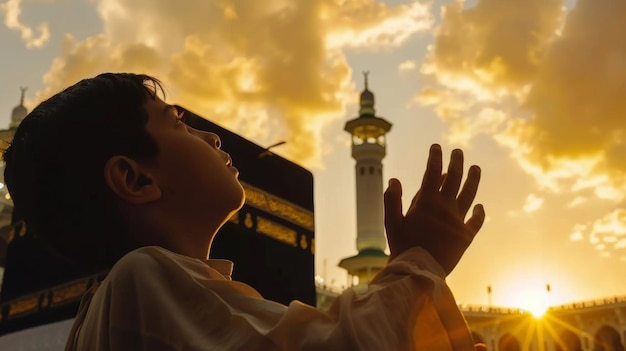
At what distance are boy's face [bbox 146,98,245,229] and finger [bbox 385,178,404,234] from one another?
0.84 feet

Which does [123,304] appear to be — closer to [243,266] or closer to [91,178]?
[91,178]

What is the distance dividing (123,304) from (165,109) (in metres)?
0.37

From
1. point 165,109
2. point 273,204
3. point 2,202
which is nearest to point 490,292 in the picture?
point 2,202

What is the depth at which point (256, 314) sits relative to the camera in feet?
2.74

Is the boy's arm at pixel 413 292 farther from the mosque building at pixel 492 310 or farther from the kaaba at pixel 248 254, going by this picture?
the mosque building at pixel 492 310

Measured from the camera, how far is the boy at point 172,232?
0.81 meters

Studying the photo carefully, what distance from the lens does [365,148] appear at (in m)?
23.6

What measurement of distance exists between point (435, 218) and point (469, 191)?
67mm

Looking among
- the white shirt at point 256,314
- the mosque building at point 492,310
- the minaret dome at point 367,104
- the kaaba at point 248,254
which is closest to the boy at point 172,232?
the white shirt at point 256,314

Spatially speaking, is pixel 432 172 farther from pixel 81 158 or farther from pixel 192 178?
pixel 81 158

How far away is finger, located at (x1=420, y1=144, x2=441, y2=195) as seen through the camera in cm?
87

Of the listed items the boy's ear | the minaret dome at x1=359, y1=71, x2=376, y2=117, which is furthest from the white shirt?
the minaret dome at x1=359, y1=71, x2=376, y2=117

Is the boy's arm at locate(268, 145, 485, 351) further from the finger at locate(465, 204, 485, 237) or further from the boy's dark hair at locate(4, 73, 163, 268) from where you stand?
the boy's dark hair at locate(4, 73, 163, 268)

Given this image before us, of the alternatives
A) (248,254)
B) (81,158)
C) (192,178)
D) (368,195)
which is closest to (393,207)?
(192,178)
